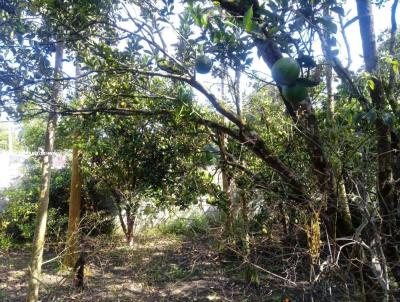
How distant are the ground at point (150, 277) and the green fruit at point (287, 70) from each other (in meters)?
2.60

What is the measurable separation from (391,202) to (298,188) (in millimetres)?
471

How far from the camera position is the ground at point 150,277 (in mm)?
4141

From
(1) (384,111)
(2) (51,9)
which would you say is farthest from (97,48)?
(1) (384,111)

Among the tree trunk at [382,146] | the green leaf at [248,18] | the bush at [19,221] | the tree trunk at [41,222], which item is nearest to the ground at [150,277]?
the tree trunk at [41,222]

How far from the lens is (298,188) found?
2.07 meters

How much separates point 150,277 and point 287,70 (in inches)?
170

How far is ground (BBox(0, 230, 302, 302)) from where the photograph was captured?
4.14 metres

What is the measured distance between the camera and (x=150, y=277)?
500 centimetres

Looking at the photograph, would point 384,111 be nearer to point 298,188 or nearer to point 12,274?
point 298,188

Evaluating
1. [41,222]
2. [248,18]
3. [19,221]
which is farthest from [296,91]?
[19,221]

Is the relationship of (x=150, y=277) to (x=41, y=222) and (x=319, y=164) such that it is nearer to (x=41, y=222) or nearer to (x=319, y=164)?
(x=41, y=222)

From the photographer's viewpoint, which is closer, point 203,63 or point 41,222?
point 203,63

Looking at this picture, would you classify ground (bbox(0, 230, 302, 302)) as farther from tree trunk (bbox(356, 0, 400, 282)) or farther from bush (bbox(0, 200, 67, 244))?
tree trunk (bbox(356, 0, 400, 282))

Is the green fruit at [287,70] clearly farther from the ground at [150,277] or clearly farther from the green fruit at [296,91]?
the ground at [150,277]
